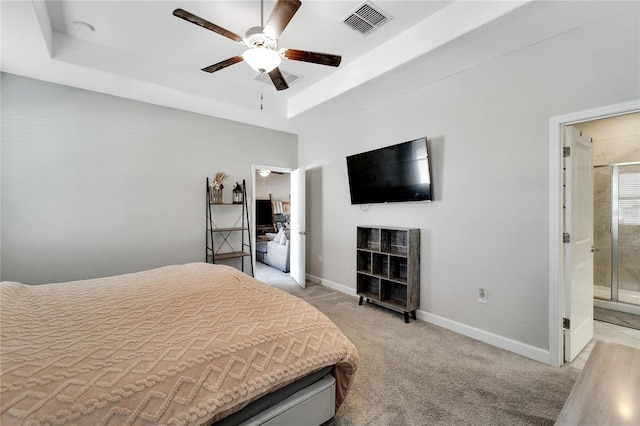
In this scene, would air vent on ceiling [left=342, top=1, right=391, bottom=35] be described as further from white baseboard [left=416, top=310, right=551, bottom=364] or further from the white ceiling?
white baseboard [left=416, top=310, right=551, bottom=364]

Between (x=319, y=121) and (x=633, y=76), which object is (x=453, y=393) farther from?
(x=319, y=121)

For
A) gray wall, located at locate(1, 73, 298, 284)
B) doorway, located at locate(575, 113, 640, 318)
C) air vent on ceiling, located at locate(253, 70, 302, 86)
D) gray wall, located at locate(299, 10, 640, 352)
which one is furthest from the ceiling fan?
doorway, located at locate(575, 113, 640, 318)

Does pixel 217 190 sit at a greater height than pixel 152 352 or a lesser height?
greater

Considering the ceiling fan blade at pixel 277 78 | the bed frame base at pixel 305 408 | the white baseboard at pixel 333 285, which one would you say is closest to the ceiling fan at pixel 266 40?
the ceiling fan blade at pixel 277 78

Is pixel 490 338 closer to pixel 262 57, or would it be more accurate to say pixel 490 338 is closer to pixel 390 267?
pixel 390 267

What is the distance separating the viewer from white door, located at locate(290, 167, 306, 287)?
4582 millimetres

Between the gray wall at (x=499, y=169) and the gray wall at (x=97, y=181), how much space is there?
290cm

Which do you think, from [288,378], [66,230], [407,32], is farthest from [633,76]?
[66,230]

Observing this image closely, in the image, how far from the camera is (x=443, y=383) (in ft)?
6.75

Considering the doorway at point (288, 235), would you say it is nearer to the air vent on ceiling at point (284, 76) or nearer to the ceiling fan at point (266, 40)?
the air vent on ceiling at point (284, 76)

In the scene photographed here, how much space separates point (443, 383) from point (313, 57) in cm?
269

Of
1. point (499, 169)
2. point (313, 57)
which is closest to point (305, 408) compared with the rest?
point (313, 57)

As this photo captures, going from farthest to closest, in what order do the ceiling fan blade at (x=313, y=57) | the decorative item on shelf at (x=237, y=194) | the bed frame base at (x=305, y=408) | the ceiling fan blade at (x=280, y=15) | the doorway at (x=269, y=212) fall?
the doorway at (x=269, y=212), the decorative item on shelf at (x=237, y=194), the ceiling fan blade at (x=313, y=57), the ceiling fan blade at (x=280, y=15), the bed frame base at (x=305, y=408)

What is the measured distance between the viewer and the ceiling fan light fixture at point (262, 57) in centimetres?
192
